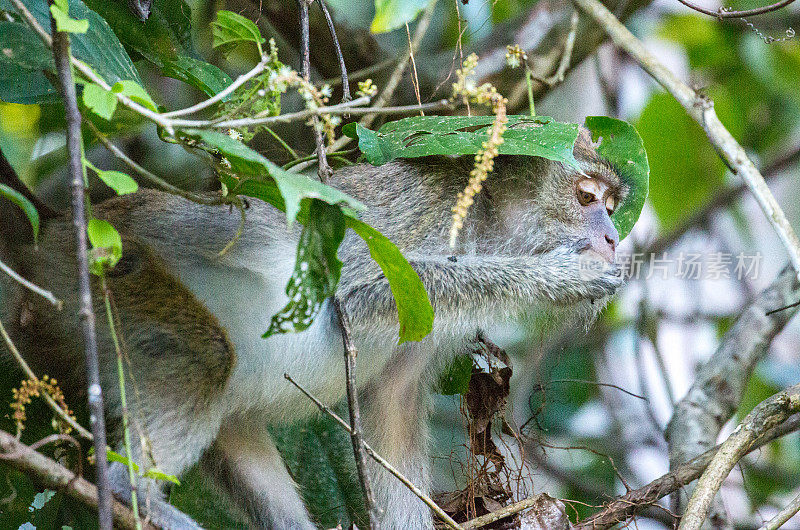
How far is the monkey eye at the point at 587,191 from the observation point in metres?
3.63

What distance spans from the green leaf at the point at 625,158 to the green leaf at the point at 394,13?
1600mm

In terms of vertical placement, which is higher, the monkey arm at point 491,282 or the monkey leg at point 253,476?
the monkey arm at point 491,282

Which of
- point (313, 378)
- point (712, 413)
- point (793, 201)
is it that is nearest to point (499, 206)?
point (313, 378)

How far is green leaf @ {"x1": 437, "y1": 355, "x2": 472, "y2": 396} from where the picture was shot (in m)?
3.64

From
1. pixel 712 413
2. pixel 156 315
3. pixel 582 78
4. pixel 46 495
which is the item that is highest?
pixel 582 78

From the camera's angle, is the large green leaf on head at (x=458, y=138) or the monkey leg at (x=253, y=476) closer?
the large green leaf on head at (x=458, y=138)

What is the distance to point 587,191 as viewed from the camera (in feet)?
11.9

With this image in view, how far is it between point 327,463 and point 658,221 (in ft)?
11.2

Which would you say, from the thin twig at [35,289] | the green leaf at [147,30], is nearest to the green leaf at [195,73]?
the green leaf at [147,30]

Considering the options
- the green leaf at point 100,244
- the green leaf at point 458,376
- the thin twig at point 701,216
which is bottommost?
the green leaf at point 100,244

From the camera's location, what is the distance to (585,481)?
4965 millimetres

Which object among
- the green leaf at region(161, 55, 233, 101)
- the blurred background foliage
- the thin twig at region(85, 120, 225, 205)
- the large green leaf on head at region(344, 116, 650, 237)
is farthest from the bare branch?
the green leaf at region(161, 55, 233, 101)

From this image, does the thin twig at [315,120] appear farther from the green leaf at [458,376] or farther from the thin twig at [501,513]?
the thin twig at [501,513]

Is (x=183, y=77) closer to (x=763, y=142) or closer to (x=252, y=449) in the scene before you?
(x=252, y=449)
